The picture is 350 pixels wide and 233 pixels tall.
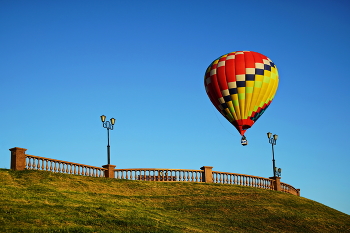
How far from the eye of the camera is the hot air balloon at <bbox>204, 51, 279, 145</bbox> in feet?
154

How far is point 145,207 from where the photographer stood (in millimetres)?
34094

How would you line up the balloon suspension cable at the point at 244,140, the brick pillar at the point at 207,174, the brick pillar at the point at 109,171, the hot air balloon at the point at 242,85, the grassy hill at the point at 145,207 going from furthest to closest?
the balloon suspension cable at the point at 244,140
the hot air balloon at the point at 242,85
the brick pillar at the point at 207,174
the brick pillar at the point at 109,171
the grassy hill at the point at 145,207

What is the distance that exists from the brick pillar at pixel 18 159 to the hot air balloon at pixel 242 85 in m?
19.0

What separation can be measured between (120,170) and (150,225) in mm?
13211

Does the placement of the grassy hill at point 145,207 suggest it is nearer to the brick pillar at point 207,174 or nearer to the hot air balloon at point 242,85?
the brick pillar at point 207,174

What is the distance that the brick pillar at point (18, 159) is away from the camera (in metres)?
36.1

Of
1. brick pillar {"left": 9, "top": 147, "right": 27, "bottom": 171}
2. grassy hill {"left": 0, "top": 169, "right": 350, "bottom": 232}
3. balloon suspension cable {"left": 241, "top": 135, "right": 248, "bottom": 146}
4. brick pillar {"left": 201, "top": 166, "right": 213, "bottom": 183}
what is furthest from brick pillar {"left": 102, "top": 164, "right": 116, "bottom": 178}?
balloon suspension cable {"left": 241, "top": 135, "right": 248, "bottom": 146}

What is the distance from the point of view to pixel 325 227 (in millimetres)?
37469

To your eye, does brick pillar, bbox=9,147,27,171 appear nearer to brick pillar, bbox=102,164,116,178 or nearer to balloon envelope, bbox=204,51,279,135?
brick pillar, bbox=102,164,116,178

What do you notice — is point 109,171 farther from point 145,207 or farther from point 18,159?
point 145,207

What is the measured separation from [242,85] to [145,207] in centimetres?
→ 1728

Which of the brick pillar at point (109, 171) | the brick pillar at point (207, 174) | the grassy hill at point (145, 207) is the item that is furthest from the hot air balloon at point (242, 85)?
the brick pillar at point (109, 171)

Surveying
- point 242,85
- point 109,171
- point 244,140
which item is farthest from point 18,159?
point 244,140

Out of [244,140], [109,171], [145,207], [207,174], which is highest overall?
[244,140]
